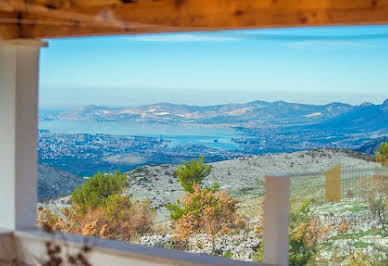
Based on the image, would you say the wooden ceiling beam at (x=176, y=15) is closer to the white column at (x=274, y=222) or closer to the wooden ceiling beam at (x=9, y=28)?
the wooden ceiling beam at (x=9, y=28)

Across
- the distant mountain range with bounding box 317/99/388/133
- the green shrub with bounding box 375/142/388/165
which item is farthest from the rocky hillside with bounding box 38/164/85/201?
the green shrub with bounding box 375/142/388/165

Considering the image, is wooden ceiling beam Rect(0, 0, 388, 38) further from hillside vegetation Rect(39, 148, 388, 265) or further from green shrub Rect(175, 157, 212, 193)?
green shrub Rect(175, 157, 212, 193)

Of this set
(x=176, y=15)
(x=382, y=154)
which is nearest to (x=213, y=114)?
(x=382, y=154)

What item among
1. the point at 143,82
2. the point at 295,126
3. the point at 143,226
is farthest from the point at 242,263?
the point at 143,82

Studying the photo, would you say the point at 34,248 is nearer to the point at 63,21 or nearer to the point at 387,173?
the point at 63,21

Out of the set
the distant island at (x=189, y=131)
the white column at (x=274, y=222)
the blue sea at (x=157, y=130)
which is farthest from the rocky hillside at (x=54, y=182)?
the white column at (x=274, y=222)

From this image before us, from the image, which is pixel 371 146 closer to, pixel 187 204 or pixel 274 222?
pixel 187 204
